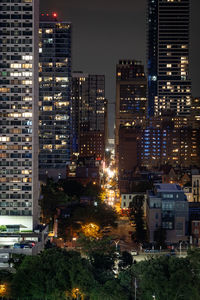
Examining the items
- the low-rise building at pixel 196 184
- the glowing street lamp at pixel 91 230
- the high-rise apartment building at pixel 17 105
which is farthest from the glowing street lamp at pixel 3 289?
the low-rise building at pixel 196 184

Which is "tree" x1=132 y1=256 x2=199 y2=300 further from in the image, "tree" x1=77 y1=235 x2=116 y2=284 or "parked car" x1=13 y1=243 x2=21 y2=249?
"parked car" x1=13 y1=243 x2=21 y2=249

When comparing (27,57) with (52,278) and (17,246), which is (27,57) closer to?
(17,246)

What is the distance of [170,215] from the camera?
90188mm

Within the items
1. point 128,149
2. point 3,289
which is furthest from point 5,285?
point 128,149

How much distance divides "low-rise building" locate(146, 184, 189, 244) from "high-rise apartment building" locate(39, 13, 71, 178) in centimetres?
5730

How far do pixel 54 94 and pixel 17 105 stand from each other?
54327 mm

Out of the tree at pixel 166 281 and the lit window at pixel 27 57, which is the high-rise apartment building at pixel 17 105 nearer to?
the lit window at pixel 27 57

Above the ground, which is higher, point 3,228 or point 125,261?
point 3,228

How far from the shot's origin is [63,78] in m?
144

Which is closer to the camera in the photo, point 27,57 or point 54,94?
point 27,57

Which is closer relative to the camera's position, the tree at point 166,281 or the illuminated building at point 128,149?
the tree at point 166,281

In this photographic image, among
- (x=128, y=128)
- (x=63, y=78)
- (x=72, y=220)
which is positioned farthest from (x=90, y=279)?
(x=128, y=128)

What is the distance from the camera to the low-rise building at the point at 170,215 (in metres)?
89.2

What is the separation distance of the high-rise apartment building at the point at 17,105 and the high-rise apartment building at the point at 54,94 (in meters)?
50.8
